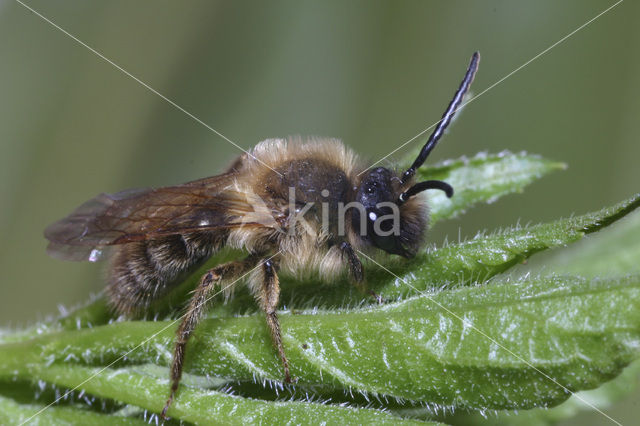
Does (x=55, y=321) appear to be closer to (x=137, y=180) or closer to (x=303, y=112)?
(x=137, y=180)

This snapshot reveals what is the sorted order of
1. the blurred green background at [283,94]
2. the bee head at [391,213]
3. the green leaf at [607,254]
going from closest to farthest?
the bee head at [391,213], the green leaf at [607,254], the blurred green background at [283,94]

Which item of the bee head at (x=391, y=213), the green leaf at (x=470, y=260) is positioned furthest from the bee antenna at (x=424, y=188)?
the green leaf at (x=470, y=260)

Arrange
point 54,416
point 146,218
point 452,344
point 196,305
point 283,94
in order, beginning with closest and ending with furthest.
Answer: point 452,344 → point 54,416 → point 196,305 → point 146,218 → point 283,94

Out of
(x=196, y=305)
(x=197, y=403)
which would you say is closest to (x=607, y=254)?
(x=196, y=305)

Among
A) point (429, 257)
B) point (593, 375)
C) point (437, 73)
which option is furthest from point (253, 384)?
point (437, 73)

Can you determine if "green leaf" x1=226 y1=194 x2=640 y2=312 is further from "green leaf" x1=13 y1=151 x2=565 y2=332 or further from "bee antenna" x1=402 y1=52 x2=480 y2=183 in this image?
"bee antenna" x1=402 y1=52 x2=480 y2=183

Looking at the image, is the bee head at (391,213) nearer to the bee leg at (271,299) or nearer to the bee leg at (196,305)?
the bee leg at (271,299)

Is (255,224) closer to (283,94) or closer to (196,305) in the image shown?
(196,305)
